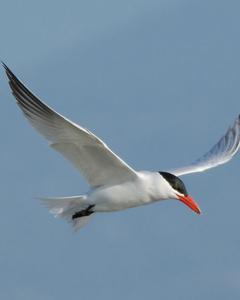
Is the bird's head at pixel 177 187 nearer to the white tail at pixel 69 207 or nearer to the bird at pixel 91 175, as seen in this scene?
the bird at pixel 91 175

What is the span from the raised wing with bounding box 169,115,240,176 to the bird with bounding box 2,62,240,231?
4.85 feet

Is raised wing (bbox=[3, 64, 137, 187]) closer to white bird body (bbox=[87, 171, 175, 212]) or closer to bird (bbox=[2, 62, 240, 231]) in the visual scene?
bird (bbox=[2, 62, 240, 231])

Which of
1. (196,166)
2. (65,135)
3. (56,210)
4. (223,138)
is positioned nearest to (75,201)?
(56,210)

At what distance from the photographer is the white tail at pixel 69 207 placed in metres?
16.4

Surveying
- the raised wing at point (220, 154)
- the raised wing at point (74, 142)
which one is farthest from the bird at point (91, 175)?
the raised wing at point (220, 154)

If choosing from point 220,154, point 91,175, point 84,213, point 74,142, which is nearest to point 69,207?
point 84,213

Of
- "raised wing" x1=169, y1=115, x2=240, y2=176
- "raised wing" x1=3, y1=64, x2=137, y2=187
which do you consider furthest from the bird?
"raised wing" x1=169, y1=115, x2=240, y2=176

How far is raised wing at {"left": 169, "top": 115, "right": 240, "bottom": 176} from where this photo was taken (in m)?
18.2

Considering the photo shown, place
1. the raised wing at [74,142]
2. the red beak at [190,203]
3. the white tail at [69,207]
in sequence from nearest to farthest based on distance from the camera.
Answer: the raised wing at [74,142] < the white tail at [69,207] < the red beak at [190,203]

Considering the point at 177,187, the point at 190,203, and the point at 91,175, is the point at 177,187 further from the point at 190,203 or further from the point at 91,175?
the point at 91,175

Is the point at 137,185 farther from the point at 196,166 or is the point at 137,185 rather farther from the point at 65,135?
the point at 196,166

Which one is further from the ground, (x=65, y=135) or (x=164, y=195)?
(x=65, y=135)

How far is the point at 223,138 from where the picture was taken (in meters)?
19.6

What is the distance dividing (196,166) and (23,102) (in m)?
4.15
